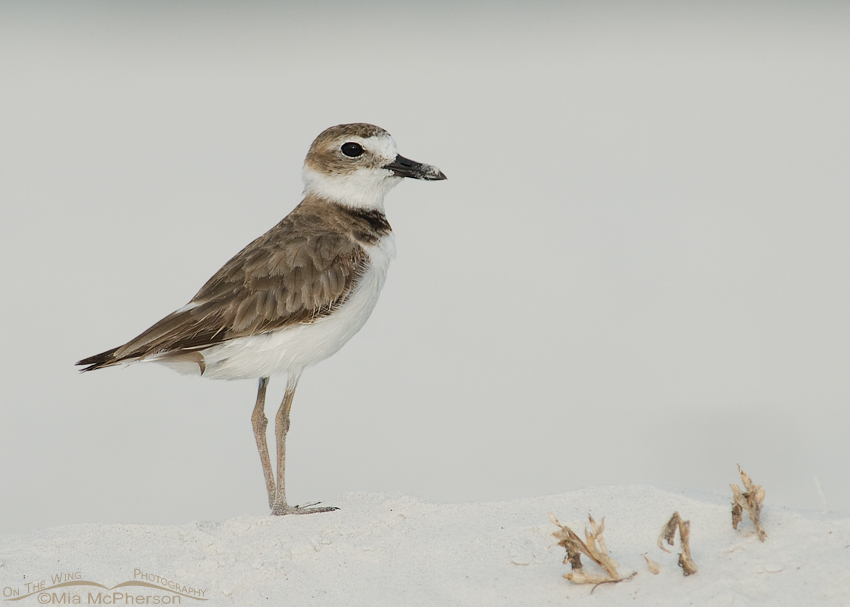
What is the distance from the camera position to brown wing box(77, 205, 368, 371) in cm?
485

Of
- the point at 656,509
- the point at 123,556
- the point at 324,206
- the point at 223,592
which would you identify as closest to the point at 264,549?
the point at 223,592

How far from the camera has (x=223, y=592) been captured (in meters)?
3.75

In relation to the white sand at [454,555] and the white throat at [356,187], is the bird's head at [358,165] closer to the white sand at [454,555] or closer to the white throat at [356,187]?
the white throat at [356,187]

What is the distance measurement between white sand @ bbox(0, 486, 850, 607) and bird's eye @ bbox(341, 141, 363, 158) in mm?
2216

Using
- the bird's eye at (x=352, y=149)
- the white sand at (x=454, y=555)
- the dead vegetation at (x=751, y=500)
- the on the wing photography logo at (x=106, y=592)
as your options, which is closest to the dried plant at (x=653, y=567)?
the white sand at (x=454, y=555)

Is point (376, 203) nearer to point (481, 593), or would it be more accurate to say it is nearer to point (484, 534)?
point (484, 534)

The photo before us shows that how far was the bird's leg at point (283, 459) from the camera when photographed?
198 inches

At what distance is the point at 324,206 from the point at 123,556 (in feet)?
8.07

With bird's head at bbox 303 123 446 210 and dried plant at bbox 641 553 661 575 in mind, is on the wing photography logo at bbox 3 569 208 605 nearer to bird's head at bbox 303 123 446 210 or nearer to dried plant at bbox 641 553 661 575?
dried plant at bbox 641 553 661 575

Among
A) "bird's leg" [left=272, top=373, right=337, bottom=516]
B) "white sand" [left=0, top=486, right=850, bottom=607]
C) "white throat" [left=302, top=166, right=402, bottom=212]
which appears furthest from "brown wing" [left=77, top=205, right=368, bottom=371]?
"white sand" [left=0, top=486, right=850, bottom=607]

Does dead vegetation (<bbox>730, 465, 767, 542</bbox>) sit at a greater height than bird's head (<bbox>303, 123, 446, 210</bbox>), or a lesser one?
lesser

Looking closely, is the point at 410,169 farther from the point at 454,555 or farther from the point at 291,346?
the point at 454,555

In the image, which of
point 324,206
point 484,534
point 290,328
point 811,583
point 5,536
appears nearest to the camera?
point 811,583

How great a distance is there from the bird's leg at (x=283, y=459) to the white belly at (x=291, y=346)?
172 mm
